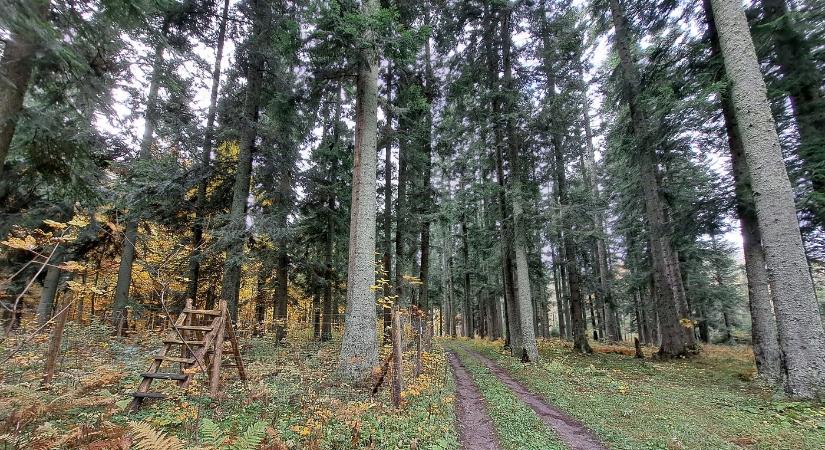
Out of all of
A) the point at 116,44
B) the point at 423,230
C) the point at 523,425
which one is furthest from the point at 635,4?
the point at 116,44

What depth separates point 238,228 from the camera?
11484 millimetres

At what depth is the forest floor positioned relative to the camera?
4441 mm

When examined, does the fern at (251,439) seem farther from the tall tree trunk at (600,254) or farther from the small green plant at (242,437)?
the tall tree trunk at (600,254)

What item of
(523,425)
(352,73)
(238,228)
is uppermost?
(352,73)

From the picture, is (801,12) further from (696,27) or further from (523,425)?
(523,425)

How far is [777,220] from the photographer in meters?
7.12

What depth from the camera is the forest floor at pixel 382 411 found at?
444 cm

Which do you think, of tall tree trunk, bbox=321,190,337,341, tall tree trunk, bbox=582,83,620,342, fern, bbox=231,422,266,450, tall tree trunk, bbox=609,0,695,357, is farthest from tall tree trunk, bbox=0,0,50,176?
tall tree trunk, bbox=582,83,620,342

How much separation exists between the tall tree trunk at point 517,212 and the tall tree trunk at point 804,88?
688 centimetres

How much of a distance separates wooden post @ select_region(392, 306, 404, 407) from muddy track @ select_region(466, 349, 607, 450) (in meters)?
2.76

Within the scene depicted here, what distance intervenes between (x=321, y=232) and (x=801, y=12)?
17.1 metres

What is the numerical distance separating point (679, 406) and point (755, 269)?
4907 mm

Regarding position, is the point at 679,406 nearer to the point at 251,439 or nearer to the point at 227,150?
the point at 251,439

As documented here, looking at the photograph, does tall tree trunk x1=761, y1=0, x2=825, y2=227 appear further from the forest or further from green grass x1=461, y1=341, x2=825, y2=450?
green grass x1=461, y1=341, x2=825, y2=450
